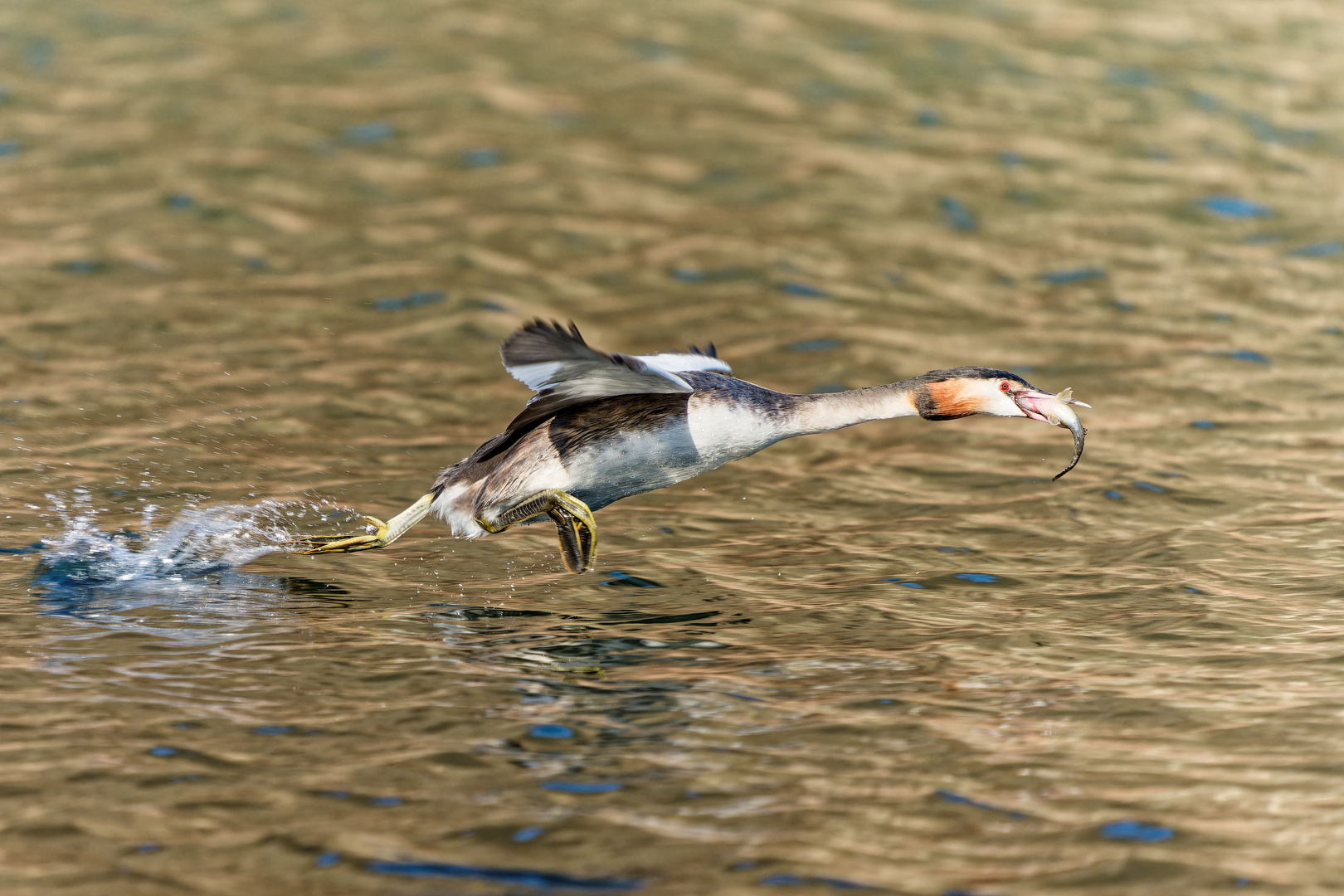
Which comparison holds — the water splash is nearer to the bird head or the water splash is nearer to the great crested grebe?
the great crested grebe

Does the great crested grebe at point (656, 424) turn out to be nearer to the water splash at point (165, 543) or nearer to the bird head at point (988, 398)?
the bird head at point (988, 398)

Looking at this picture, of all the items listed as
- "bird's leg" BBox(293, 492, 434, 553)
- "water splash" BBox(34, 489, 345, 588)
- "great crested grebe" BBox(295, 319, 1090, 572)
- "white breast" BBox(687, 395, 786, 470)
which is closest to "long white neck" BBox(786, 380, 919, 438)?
"great crested grebe" BBox(295, 319, 1090, 572)

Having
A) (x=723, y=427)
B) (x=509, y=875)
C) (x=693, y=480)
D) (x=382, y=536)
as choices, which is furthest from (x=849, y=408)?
(x=509, y=875)

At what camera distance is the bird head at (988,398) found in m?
7.08

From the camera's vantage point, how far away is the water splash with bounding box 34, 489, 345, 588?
745 centimetres

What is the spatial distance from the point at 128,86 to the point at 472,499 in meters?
9.78

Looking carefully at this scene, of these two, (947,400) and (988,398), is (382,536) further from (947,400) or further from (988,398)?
(988,398)

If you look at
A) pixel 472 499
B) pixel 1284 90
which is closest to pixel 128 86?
pixel 472 499

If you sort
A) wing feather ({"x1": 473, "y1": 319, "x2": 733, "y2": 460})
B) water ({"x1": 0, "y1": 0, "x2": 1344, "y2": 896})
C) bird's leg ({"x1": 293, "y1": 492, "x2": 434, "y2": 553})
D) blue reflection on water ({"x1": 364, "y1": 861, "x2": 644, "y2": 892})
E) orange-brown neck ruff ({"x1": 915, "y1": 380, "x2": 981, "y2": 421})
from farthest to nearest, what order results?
bird's leg ({"x1": 293, "y1": 492, "x2": 434, "y2": 553}) → orange-brown neck ruff ({"x1": 915, "y1": 380, "x2": 981, "y2": 421}) → wing feather ({"x1": 473, "y1": 319, "x2": 733, "y2": 460}) → water ({"x1": 0, "y1": 0, "x2": 1344, "y2": 896}) → blue reflection on water ({"x1": 364, "y1": 861, "x2": 644, "y2": 892})

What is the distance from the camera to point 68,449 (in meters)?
9.17

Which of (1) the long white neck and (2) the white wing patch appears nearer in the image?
(2) the white wing patch

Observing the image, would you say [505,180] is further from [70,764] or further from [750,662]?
[70,764]

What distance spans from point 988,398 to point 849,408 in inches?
26.9

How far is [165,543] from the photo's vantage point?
7.91 metres
